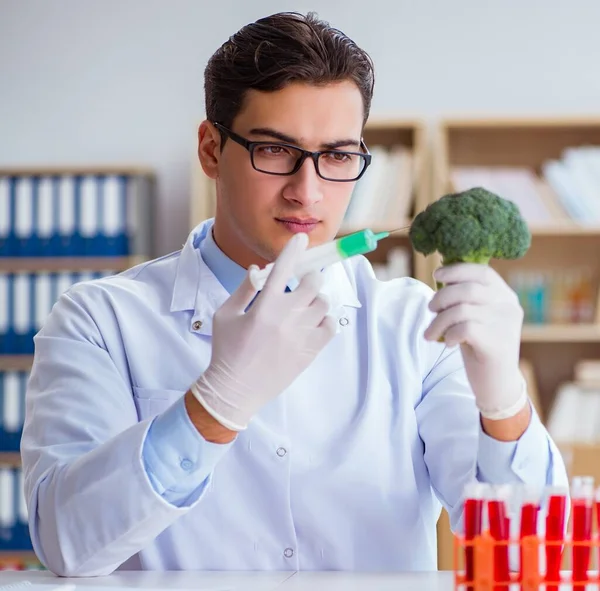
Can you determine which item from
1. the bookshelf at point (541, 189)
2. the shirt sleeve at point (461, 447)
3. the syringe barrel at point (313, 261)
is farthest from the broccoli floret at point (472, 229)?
the bookshelf at point (541, 189)

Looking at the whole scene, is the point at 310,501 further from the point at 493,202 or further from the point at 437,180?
the point at 437,180

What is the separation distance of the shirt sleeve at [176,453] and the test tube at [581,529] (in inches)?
17.7

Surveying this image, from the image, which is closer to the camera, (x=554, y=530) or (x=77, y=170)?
(x=554, y=530)

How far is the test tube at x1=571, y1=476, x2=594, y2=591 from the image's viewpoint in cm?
92

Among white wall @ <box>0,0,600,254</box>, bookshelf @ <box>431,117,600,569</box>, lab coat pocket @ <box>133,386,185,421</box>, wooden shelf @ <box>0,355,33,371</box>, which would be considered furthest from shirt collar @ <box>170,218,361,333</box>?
white wall @ <box>0,0,600,254</box>

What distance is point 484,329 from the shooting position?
1.14 meters

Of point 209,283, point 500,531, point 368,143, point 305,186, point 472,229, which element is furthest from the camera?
point 368,143

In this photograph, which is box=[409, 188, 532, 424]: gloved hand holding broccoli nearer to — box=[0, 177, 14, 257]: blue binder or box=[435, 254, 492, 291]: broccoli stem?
box=[435, 254, 492, 291]: broccoli stem

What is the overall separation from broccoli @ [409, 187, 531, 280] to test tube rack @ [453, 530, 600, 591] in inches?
13.2

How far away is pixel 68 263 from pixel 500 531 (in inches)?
114

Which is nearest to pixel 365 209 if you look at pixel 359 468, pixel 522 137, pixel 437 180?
pixel 437 180

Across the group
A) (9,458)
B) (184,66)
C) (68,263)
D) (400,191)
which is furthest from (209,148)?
(184,66)

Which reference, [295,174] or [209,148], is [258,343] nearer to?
[295,174]

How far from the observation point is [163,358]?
1482 millimetres
